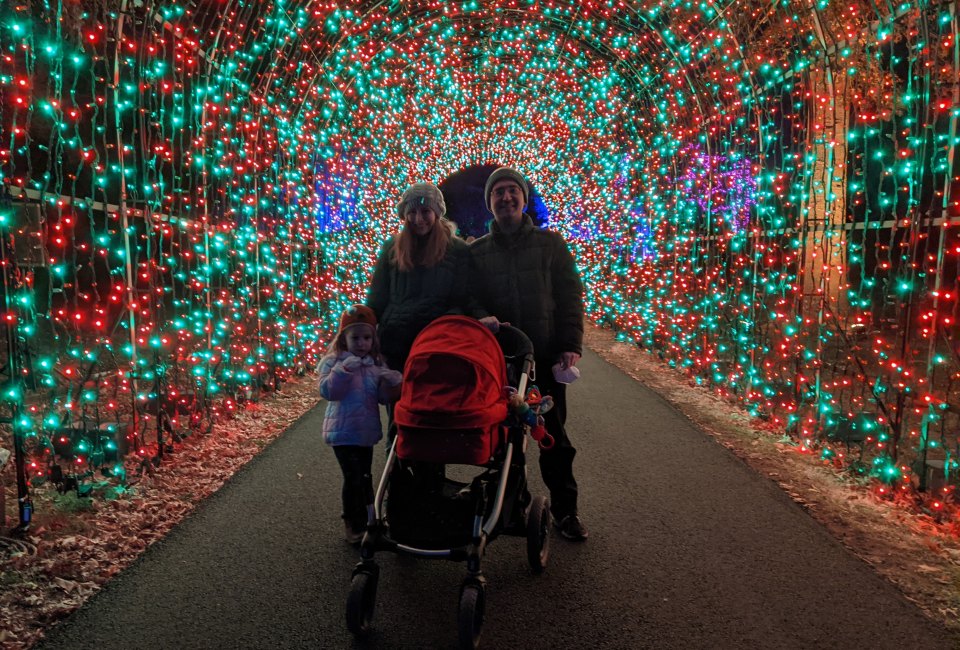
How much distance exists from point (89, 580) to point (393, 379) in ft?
5.34

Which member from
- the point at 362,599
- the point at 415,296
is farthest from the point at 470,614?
the point at 415,296

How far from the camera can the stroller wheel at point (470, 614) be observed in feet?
7.66

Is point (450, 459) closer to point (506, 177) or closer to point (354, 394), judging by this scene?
point (354, 394)

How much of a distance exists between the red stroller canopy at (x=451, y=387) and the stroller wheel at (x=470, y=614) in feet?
1.98

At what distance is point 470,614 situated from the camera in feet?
7.66

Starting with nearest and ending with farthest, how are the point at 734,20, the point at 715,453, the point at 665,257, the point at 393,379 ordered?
the point at 393,379 < the point at 715,453 < the point at 734,20 < the point at 665,257

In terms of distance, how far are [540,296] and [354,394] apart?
1072mm

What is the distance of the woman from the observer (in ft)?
10.7

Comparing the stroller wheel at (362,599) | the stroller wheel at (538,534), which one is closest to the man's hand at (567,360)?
the stroller wheel at (538,534)

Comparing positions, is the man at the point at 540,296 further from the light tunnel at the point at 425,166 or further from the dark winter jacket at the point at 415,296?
the light tunnel at the point at 425,166

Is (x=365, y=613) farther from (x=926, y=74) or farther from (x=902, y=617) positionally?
(x=926, y=74)

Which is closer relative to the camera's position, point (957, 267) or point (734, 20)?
point (957, 267)

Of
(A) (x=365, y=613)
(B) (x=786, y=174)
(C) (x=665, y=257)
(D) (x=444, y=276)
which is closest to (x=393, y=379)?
(D) (x=444, y=276)

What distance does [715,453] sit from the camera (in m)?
4.90
